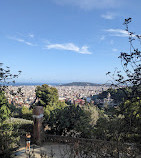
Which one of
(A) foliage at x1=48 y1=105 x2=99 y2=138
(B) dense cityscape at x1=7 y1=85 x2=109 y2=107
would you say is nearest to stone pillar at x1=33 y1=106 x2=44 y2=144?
(B) dense cityscape at x1=7 y1=85 x2=109 y2=107

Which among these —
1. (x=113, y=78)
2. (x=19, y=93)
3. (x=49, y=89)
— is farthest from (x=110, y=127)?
(x=49, y=89)

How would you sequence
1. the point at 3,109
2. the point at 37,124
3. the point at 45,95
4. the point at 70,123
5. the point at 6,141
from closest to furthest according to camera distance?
the point at 6,141, the point at 3,109, the point at 37,124, the point at 70,123, the point at 45,95

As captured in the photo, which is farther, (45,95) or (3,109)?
(45,95)

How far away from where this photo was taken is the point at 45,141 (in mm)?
7836

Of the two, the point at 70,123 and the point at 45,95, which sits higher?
the point at 70,123

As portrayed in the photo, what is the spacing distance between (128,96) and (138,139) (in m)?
4.86

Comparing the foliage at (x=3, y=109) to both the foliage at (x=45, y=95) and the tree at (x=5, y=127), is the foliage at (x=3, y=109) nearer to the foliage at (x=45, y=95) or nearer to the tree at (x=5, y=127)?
the tree at (x=5, y=127)

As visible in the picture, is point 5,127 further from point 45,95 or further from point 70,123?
point 45,95

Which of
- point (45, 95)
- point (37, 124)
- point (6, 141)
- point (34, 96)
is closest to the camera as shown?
point (6, 141)

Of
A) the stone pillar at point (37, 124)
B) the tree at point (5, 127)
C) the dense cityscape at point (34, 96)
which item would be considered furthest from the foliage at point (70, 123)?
the tree at point (5, 127)

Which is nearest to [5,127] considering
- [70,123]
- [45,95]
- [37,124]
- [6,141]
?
[6,141]

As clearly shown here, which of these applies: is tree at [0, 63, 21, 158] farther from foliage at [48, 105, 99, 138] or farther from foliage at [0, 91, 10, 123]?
foliage at [48, 105, 99, 138]

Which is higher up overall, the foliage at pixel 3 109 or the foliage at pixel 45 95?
the foliage at pixel 3 109

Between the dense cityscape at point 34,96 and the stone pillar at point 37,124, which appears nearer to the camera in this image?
the dense cityscape at point 34,96
